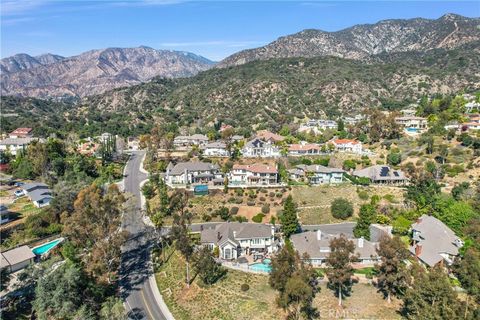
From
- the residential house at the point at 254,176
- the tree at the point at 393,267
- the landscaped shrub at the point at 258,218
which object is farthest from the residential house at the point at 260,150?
the tree at the point at 393,267

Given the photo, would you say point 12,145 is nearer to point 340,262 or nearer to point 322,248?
point 322,248

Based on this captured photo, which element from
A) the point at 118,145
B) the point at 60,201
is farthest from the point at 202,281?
the point at 118,145

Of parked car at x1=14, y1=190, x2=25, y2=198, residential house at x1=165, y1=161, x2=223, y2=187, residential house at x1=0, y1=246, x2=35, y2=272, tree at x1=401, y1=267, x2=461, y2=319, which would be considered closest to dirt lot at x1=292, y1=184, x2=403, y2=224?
residential house at x1=165, y1=161, x2=223, y2=187

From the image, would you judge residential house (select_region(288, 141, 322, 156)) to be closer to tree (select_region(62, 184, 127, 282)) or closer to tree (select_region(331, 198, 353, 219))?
tree (select_region(331, 198, 353, 219))

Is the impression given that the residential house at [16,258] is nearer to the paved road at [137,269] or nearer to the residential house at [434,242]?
the paved road at [137,269]

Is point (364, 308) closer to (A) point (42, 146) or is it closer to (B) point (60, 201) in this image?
(B) point (60, 201)

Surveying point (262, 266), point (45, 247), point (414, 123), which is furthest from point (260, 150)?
point (45, 247)
